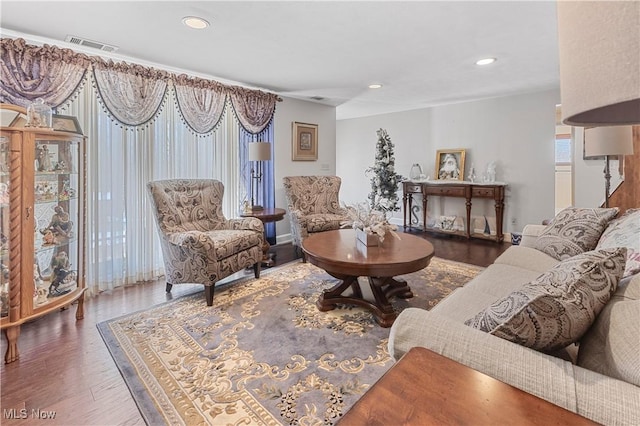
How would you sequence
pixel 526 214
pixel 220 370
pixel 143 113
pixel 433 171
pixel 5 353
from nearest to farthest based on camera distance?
1. pixel 220 370
2. pixel 5 353
3. pixel 143 113
4. pixel 526 214
5. pixel 433 171

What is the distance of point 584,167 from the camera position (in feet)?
13.3

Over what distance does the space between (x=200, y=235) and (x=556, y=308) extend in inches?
94.6

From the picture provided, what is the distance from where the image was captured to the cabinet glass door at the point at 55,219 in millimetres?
2189

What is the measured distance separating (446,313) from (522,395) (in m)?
0.86

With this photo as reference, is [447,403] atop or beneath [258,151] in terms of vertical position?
beneath

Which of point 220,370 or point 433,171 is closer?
point 220,370

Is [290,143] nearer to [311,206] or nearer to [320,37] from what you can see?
[311,206]

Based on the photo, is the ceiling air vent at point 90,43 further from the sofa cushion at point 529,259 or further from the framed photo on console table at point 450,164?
the framed photo on console table at point 450,164

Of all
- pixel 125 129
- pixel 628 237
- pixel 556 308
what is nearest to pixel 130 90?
pixel 125 129

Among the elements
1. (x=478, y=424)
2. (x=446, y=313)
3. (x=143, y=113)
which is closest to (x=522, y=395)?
(x=478, y=424)

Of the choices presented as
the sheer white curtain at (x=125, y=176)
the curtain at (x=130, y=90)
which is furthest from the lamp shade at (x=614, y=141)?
the curtain at (x=130, y=90)

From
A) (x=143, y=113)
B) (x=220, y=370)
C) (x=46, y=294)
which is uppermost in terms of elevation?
(x=143, y=113)

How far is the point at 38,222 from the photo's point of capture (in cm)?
222

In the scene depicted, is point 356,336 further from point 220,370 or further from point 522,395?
point 522,395
